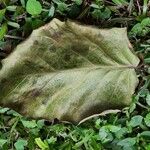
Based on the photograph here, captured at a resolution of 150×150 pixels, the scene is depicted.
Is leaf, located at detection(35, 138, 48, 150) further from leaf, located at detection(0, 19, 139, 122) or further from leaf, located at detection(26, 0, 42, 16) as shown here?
leaf, located at detection(26, 0, 42, 16)

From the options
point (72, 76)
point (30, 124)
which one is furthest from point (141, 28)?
point (30, 124)

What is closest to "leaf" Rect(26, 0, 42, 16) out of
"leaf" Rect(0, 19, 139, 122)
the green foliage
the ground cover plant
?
the ground cover plant

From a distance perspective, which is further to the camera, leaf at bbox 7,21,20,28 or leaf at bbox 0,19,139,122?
leaf at bbox 7,21,20,28

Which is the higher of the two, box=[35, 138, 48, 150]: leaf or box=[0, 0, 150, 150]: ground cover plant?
box=[0, 0, 150, 150]: ground cover plant

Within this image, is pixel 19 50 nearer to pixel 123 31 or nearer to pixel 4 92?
pixel 4 92

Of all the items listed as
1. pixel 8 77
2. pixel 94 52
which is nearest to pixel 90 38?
pixel 94 52

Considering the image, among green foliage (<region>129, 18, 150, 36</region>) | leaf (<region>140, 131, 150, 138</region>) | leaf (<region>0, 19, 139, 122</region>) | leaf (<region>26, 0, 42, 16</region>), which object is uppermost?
leaf (<region>26, 0, 42, 16</region>)

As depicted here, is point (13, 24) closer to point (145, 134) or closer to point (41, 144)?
point (41, 144)
